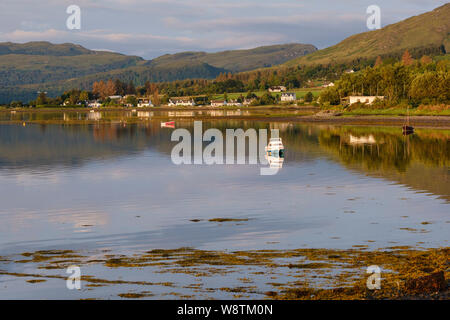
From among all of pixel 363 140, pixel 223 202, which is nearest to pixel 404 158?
pixel 363 140

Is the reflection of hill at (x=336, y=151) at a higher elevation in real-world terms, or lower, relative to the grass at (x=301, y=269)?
higher

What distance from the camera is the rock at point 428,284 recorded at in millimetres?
15625

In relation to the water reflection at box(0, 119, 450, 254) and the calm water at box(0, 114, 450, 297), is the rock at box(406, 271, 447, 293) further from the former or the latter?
the water reflection at box(0, 119, 450, 254)

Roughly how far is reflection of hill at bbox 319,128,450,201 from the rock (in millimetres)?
21711

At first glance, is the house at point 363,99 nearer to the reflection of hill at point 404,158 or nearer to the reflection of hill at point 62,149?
the reflection of hill at point 404,158

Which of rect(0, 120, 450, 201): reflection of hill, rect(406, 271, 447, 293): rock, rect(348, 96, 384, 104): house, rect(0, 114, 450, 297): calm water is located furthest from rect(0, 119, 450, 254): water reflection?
rect(348, 96, 384, 104): house

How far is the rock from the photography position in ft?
51.3

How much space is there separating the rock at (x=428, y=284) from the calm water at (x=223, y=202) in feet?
23.6

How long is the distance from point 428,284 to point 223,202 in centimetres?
2169

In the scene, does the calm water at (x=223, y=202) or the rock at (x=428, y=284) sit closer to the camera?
the rock at (x=428, y=284)

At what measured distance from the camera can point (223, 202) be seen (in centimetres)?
3666

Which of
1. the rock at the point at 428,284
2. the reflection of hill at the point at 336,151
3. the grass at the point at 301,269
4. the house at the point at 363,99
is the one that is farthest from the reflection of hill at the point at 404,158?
the house at the point at 363,99

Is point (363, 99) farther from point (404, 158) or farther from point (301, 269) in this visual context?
point (301, 269)

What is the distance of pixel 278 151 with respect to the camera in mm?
65812
